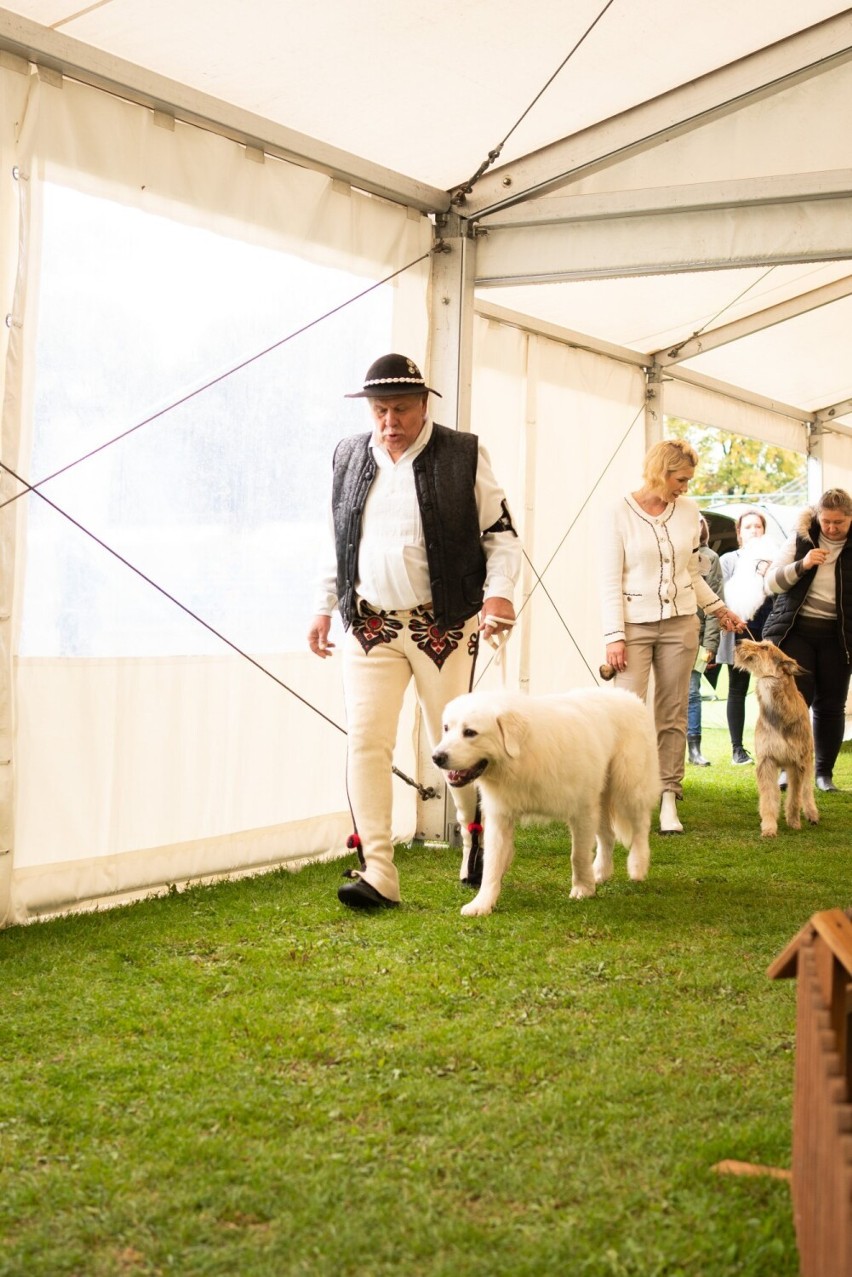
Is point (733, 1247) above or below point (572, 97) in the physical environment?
below

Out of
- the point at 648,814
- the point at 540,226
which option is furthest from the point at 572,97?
the point at 648,814

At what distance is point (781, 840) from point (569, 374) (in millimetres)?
3087

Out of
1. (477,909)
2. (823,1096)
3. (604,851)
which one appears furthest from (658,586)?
(823,1096)

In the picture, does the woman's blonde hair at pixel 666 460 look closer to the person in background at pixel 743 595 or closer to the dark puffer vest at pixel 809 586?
the dark puffer vest at pixel 809 586

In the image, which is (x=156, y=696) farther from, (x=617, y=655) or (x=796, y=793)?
(x=796, y=793)

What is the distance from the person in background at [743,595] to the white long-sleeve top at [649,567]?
271cm

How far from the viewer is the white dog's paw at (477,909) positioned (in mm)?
A: 4562

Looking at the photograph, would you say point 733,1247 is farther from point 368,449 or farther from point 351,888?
point 368,449

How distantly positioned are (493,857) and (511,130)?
9.56 feet

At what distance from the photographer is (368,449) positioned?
15.3 feet

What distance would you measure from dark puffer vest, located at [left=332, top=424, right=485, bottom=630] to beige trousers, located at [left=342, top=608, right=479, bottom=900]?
87 millimetres

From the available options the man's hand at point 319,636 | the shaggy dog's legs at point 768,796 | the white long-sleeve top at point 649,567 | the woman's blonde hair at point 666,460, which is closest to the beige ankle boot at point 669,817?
the shaggy dog's legs at point 768,796

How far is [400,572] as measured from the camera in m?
4.50

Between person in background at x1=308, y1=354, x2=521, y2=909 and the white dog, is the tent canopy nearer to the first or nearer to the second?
person in background at x1=308, y1=354, x2=521, y2=909
